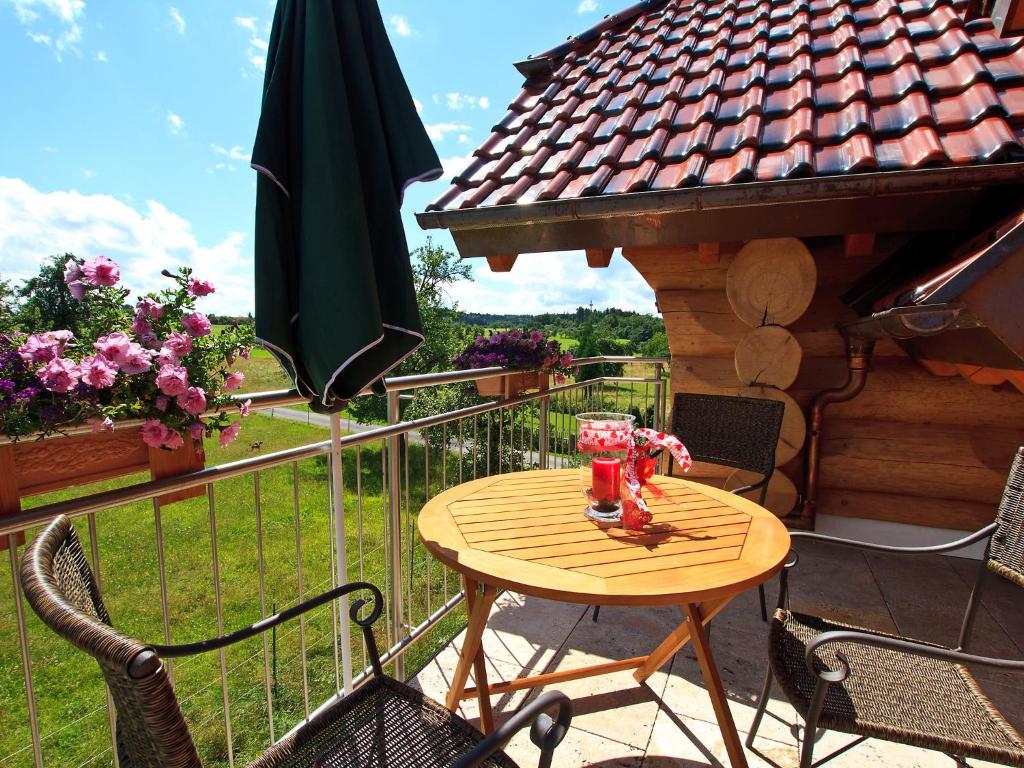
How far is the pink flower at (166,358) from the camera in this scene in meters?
1.28

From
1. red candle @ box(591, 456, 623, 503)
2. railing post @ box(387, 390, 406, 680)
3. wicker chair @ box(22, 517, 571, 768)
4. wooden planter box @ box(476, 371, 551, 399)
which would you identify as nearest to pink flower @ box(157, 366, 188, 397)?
wicker chair @ box(22, 517, 571, 768)

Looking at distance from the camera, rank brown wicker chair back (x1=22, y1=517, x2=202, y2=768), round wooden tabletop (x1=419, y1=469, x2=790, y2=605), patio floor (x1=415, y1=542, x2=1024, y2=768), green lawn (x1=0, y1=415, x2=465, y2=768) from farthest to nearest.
Result: green lawn (x1=0, y1=415, x2=465, y2=768), patio floor (x1=415, y1=542, x2=1024, y2=768), round wooden tabletop (x1=419, y1=469, x2=790, y2=605), brown wicker chair back (x1=22, y1=517, x2=202, y2=768)

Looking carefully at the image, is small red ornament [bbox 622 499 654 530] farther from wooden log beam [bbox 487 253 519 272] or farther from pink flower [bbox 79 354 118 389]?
wooden log beam [bbox 487 253 519 272]

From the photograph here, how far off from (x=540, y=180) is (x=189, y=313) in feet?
7.27

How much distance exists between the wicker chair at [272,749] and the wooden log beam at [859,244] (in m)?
2.84

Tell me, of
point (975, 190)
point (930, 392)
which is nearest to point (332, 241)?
point (975, 190)

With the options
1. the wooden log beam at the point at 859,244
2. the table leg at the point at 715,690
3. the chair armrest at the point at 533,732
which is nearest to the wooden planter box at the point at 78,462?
the chair armrest at the point at 533,732

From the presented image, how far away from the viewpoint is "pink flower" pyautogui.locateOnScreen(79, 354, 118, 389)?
1125mm

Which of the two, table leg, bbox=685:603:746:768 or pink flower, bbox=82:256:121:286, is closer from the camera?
pink flower, bbox=82:256:121:286

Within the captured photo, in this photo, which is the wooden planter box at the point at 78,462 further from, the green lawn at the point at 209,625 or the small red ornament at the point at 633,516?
the small red ornament at the point at 633,516

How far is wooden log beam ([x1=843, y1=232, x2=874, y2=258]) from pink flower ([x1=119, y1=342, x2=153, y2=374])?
10.2 ft

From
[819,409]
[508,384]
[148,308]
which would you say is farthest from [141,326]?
[819,409]

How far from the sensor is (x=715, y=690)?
158 centimetres

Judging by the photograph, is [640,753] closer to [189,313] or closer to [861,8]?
[189,313]
